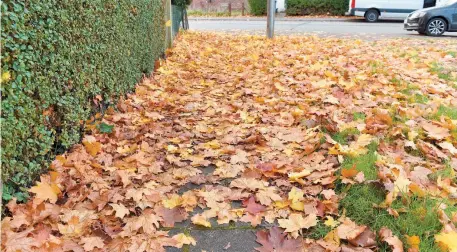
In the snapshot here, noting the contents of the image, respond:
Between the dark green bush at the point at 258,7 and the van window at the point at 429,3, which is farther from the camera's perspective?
the dark green bush at the point at 258,7

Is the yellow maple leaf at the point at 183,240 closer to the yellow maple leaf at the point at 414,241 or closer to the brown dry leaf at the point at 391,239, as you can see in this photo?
the brown dry leaf at the point at 391,239

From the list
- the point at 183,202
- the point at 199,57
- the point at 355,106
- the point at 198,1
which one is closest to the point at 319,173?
the point at 183,202

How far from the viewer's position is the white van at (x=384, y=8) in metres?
21.1

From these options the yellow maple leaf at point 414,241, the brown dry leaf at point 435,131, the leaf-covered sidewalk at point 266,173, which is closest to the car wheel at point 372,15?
the leaf-covered sidewalk at point 266,173

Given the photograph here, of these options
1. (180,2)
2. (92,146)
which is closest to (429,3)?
(180,2)

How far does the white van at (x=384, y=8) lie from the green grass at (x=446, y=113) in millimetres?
18748

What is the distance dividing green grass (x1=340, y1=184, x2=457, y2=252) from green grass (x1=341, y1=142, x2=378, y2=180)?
0.55 feet

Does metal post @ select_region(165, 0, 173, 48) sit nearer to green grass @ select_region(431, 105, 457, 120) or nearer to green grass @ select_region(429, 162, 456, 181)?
green grass @ select_region(431, 105, 457, 120)

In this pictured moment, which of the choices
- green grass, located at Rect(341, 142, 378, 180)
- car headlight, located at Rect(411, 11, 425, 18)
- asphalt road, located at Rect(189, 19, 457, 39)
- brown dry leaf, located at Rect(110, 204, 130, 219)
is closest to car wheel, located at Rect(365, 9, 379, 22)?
asphalt road, located at Rect(189, 19, 457, 39)

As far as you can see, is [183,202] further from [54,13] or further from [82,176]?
[54,13]

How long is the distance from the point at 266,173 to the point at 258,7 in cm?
2594

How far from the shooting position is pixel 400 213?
236 centimetres

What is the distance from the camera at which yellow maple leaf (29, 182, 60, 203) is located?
2612mm

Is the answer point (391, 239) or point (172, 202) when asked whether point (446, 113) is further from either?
point (172, 202)
